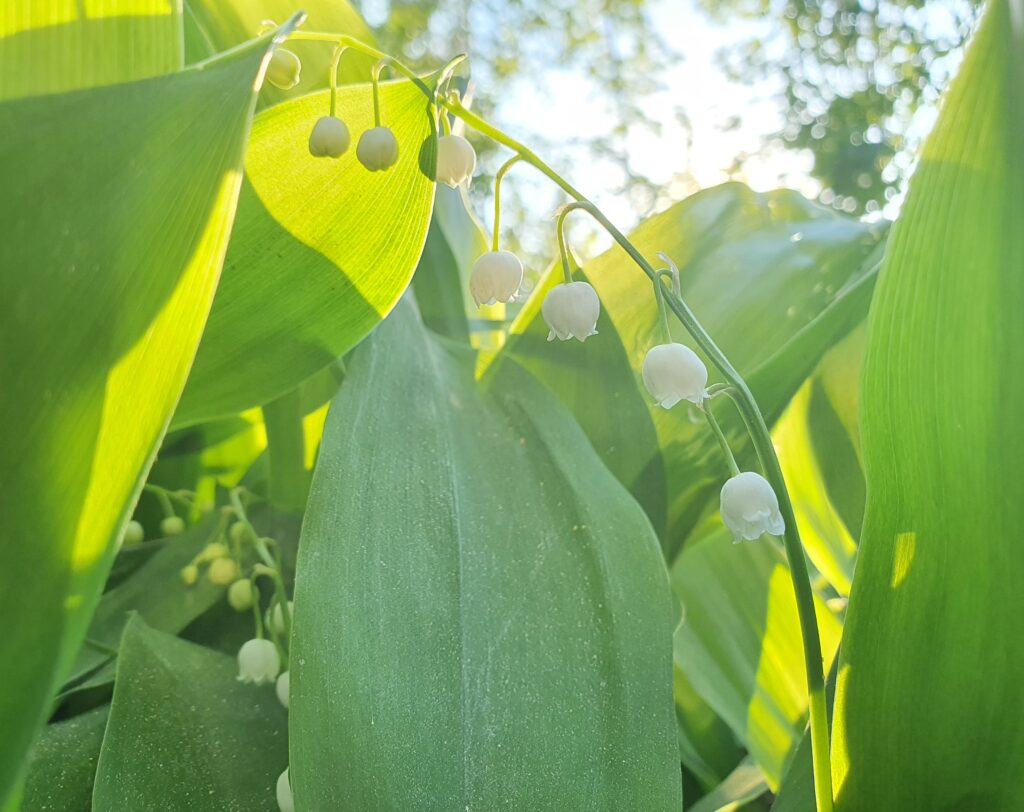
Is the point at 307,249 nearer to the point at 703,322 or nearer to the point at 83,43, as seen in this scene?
the point at 83,43

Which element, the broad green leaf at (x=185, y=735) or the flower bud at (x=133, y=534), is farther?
the flower bud at (x=133, y=534)

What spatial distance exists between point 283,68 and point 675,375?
269 mm

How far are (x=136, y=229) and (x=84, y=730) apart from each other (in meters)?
0.29

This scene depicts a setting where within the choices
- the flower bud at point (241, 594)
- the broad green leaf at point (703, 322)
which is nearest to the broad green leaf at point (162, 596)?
the flower bud at point (241, 594)

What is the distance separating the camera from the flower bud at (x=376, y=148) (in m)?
0.44

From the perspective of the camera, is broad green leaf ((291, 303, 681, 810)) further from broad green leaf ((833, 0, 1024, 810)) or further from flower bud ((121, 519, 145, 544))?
flower bud ((121, 519, 145, 544))

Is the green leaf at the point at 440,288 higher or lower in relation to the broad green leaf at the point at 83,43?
lower

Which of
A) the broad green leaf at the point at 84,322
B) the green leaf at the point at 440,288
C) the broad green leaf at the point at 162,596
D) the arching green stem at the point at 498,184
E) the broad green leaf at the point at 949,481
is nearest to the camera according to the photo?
the broad green leaf at the point at 84,322

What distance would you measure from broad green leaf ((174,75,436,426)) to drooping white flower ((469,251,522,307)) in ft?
0.14

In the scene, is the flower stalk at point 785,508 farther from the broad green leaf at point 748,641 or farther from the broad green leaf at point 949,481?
the broad green leaf at point 748,641

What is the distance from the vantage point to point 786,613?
60 cm

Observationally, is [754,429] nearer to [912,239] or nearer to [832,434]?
[912,239]

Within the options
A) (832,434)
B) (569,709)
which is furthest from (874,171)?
(569,709)

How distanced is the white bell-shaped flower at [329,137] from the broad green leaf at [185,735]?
0.26 metres
